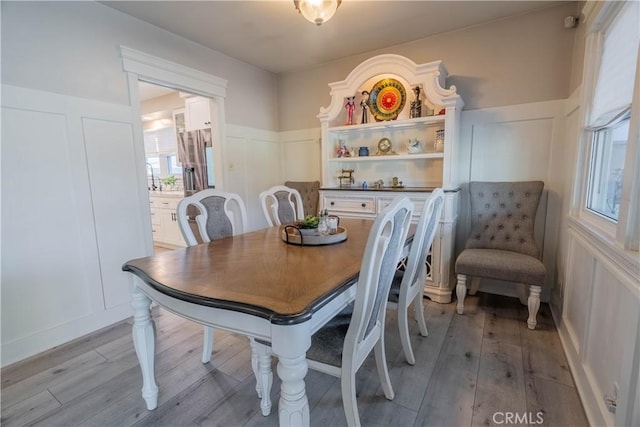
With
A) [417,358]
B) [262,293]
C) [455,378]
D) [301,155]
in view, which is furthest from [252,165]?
[455,378]

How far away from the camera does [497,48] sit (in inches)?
107

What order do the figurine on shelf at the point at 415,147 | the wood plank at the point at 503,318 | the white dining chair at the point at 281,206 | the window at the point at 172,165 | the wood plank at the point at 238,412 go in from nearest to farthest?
the wood plank at the point at 238,412 < the wood plank at the point at 503,318 < the white dining chair at the point at 281,206 < the figurine on shelf at the point at 415,147 < the window at the point at 172,165

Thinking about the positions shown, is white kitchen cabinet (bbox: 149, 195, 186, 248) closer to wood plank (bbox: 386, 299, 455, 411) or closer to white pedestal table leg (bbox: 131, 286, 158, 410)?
white pedestal table leg (bbox: 131, 286, 158, 410)

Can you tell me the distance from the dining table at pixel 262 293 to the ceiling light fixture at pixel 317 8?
1.44m

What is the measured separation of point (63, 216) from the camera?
2168mm

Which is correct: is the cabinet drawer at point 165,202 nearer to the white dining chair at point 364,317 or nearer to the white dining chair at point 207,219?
the white dining chair at point 207,219

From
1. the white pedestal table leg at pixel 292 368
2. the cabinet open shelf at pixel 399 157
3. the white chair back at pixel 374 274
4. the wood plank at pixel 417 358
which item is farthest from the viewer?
the cabinet open shelf at pixel 399 157

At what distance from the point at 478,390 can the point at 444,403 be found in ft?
0.78

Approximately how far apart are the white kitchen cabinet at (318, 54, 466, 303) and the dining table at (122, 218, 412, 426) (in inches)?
53.5

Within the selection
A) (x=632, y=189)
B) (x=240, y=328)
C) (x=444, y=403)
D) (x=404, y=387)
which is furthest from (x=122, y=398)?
(x=632, y=189)

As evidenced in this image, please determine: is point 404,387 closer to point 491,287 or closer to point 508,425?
point 508,425

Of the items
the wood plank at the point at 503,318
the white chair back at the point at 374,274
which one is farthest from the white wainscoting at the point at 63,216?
the wood plank at the point at 503,318

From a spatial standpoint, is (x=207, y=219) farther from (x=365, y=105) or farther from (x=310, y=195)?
(x=365, y=105)

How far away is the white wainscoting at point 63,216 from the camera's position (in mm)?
1941
